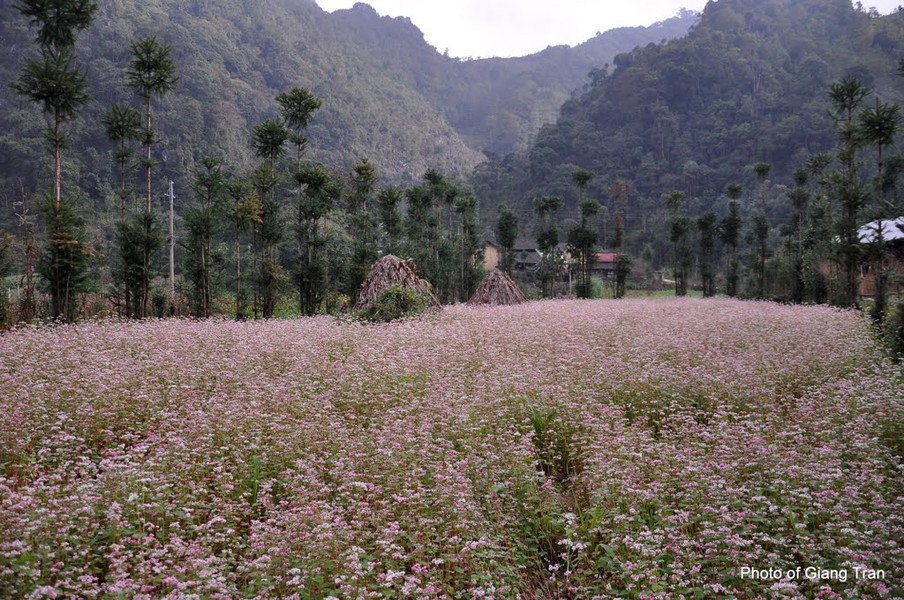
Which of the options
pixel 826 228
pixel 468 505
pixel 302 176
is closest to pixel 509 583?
pixel 468 505

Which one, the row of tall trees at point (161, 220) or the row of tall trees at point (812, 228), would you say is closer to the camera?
the row of tall trees at point (161, 220)

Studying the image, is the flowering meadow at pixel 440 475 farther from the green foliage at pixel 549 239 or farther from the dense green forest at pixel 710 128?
the dense green forest at pixel 710 128

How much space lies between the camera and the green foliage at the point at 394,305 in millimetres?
15516

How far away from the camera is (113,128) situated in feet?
59.1

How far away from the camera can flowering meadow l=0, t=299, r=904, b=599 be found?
3.27 metres

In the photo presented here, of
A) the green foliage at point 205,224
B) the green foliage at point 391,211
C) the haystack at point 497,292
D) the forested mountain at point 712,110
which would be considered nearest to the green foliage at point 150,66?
the green foliage at point 205,224

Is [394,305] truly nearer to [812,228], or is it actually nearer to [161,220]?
[161,220]

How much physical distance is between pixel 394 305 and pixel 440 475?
11.7 meters

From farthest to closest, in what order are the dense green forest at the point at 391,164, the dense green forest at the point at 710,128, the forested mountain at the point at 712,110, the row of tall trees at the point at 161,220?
the forested mountain at the point at 712,110 → the dense green forest at the point at 710,128 → the dense green forest at the point at 391,164 → the row of tall trees at the point at 161,220

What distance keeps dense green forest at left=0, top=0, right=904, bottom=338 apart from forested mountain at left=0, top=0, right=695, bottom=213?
1.34ft

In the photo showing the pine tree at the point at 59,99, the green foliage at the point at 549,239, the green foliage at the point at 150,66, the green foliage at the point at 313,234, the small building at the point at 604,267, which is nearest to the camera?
the pine tree at the point at 59,99

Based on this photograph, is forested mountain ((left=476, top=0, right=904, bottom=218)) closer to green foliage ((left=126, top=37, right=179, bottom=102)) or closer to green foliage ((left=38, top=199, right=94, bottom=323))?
green foliage ((left=126, top=37, right=179, bottom=102))

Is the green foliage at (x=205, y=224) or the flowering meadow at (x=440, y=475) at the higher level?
the green foliage at (x=205, y=224)

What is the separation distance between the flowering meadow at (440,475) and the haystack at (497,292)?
47.8 feet
